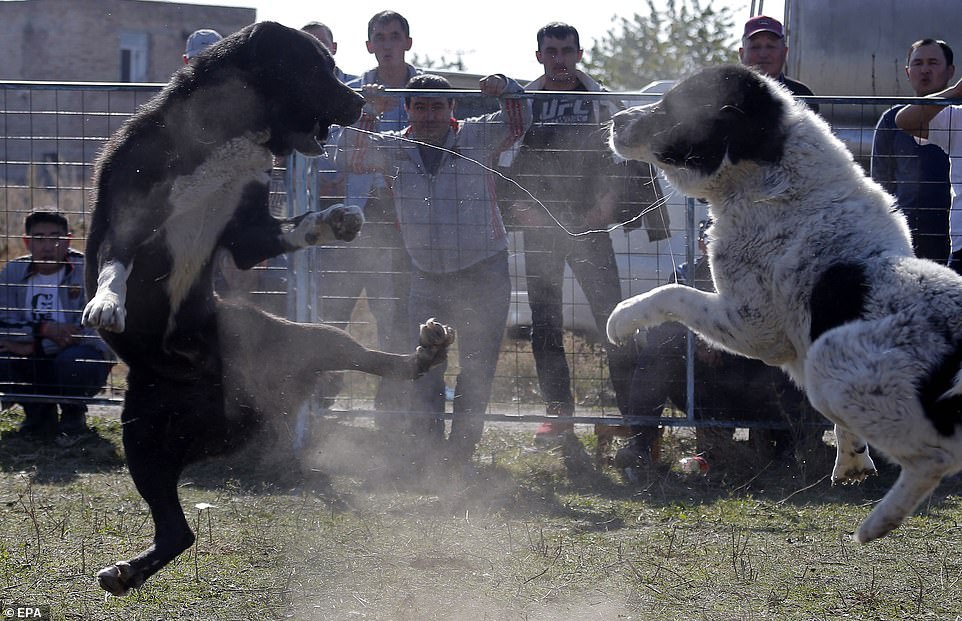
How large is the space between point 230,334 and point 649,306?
1.75m

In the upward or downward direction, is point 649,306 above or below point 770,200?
below

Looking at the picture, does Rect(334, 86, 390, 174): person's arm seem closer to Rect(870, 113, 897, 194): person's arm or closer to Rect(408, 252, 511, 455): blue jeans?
Rect(408, 252, 511, 455): blue jeans

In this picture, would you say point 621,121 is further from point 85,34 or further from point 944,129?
point 85,34

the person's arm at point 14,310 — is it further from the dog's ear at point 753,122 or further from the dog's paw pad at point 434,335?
the dog's ear at point 753,122

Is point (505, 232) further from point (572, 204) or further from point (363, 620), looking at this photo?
point (363, 620)

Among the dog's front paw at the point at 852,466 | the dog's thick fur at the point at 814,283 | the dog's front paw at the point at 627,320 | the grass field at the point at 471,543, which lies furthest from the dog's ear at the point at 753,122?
the grass field at the point at 471,543

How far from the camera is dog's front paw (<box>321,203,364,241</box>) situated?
434 centimetres

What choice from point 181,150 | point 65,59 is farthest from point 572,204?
point 65,59

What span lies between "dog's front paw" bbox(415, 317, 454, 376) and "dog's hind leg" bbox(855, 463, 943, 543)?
184 cm

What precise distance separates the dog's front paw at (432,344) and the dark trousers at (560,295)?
253 cm

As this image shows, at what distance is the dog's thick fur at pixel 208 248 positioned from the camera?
13.7 feet

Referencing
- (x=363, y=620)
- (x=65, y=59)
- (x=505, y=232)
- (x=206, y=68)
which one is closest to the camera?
(x=363, y=620)

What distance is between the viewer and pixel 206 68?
4379mm

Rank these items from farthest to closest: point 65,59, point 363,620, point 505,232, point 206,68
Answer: point 65,59 < point 505,232 < point 206,68 < point 363,620
